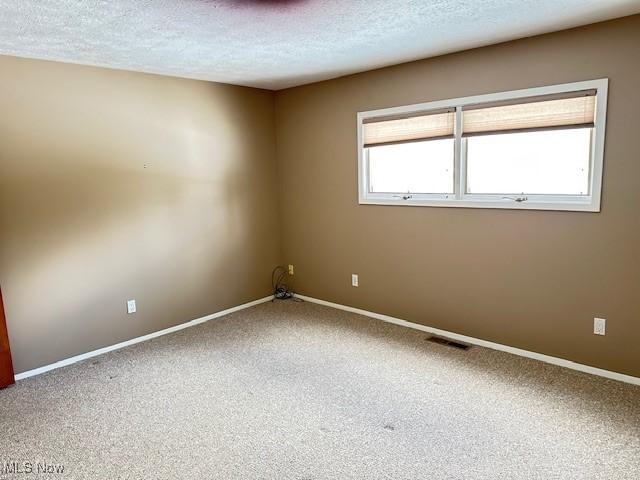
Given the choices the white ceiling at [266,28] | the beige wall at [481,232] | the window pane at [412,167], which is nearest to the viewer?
the white ceiling at [266,28]

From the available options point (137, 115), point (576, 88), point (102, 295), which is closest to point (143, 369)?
point (102, 295)

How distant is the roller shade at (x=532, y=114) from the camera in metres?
2.93

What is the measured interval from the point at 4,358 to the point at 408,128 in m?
3.61

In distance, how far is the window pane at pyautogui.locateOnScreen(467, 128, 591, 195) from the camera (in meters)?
3.05

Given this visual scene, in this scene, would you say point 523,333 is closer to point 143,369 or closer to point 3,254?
point 143,369

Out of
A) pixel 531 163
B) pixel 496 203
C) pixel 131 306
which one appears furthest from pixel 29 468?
pixel 531 163

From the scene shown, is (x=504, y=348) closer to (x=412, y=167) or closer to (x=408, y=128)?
(x=412, y=167)

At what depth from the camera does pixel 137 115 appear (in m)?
3.79

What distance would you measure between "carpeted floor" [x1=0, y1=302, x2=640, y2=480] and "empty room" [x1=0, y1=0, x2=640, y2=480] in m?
0.02

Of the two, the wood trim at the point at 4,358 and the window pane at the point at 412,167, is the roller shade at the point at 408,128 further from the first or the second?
the wood trim at the point at 4,358

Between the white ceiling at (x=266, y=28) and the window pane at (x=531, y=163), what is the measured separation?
72cm

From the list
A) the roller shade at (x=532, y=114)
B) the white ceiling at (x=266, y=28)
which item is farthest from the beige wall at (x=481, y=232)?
the white ceiling at (x=266, y=28)

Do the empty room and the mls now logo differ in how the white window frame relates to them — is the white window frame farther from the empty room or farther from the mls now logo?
A: the mls now logo

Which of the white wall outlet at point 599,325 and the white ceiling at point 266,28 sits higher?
the white ceiling at point 266,28
